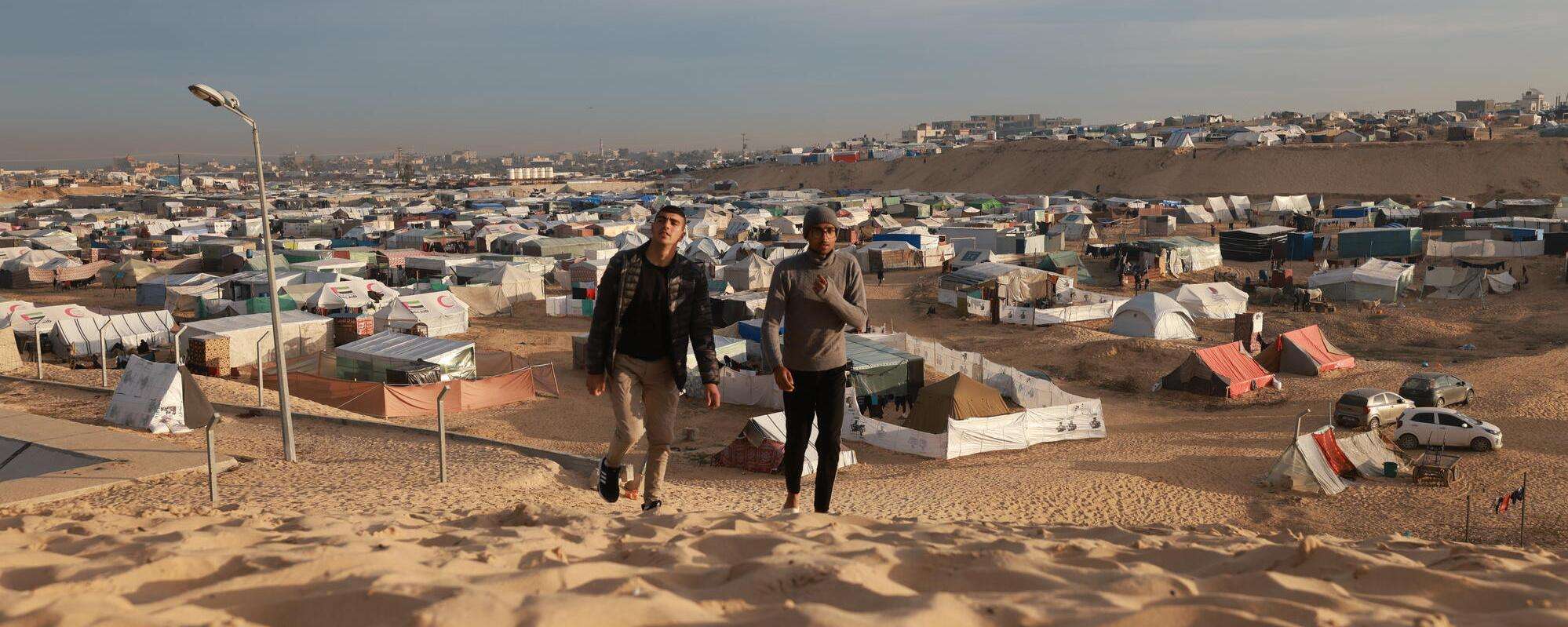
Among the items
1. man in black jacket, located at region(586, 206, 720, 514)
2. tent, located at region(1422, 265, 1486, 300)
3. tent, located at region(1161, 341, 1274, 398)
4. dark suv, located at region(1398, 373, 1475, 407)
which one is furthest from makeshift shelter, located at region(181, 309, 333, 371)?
tent, located at region(1422, 265, 1486, 300)

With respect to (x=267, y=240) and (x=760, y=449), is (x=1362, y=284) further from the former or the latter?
(x=267, y=240)

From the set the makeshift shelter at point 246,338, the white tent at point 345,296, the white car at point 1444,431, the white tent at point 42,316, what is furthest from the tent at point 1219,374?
the white tent at point 42,316

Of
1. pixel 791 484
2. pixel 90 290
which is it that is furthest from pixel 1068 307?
pixel 90 290

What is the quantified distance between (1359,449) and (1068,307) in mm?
14024

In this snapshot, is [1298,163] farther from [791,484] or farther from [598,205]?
[791,484]

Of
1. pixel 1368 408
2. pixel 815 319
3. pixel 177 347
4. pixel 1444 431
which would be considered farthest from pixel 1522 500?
pixel 177 347

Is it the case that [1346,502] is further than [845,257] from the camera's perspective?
Yes

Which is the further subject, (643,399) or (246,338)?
(246,338)

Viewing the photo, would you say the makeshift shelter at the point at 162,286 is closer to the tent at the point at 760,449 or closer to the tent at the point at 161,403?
the tent at the point at 161,403

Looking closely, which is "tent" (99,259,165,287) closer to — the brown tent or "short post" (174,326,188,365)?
"short post" (174,326,188,365)

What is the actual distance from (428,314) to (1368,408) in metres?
20.9

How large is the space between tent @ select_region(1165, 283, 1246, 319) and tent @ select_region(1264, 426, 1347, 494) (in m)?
15.7

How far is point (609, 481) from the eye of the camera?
6.22 metres

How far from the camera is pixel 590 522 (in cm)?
512
